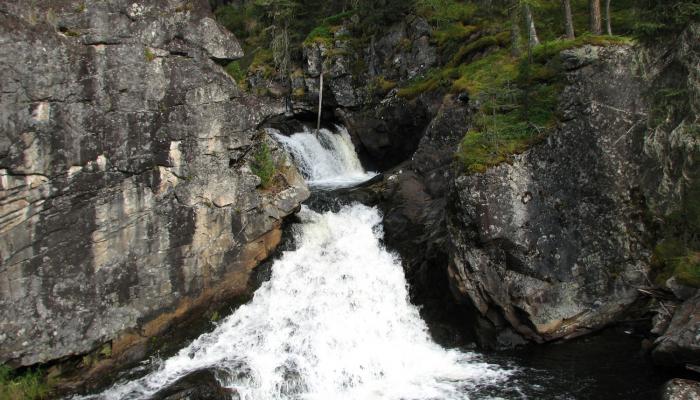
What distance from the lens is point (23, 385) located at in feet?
39.6

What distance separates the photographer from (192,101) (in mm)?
14375

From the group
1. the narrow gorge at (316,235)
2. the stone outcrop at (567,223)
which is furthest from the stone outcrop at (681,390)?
the stone outcrop at (567,223)

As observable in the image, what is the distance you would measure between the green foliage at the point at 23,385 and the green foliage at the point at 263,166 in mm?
8045

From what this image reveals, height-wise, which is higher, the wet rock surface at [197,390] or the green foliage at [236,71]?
the green foliage at [236,71]

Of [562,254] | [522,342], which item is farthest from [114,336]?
[562,254]

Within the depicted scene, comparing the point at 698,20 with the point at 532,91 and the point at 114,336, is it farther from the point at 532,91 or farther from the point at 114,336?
the point at 114,336

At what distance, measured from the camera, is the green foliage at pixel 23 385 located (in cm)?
1182

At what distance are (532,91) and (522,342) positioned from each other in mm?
7845

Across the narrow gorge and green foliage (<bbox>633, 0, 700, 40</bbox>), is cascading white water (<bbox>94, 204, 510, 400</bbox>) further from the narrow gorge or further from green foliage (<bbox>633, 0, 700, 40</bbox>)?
green foliage (<bbox>633, 0, 700, 40</bbox>)

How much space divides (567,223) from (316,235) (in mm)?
8143

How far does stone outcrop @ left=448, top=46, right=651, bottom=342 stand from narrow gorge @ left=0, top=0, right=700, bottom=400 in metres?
0.06

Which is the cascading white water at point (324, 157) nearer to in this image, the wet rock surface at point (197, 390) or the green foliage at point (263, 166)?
the green foliage at point (263, 166)

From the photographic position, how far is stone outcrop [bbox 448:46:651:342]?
14164 millimetres

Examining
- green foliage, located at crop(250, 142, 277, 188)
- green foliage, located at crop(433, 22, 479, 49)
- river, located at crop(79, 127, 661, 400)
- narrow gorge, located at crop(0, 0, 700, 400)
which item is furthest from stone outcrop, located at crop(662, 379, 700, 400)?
green foliage, located at crop(433, 22, 479, 49)
